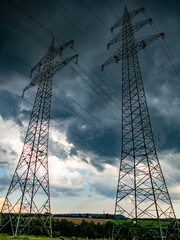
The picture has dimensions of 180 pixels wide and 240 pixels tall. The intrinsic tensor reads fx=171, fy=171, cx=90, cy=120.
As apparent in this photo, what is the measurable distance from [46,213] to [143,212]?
13.2m

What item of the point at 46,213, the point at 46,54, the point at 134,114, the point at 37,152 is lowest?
the point at 46,213

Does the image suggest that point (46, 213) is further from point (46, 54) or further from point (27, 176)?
point (46, 54)

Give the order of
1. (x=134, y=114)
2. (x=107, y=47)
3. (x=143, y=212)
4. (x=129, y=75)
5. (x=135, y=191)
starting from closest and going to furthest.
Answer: (x=143, y=212) < (x=135, y=191) < (x=134, y=114) < (x=129, y=75) < (x=107, y=47)

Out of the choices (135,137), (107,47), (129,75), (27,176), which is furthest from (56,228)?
(107,47)

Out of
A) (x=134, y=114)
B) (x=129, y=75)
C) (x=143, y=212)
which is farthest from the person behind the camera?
(x=129, y=75)

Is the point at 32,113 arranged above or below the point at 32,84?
below

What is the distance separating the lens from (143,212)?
1764cm

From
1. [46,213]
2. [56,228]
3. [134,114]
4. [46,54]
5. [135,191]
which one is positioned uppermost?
[46,54]

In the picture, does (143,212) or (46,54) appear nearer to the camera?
(143,212)

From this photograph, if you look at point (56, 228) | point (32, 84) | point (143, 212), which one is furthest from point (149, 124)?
point (56, 228)

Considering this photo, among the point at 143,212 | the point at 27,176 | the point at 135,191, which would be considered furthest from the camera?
the point at 27,176

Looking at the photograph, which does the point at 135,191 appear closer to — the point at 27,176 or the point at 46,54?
the point at 27,176

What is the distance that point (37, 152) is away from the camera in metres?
24.9

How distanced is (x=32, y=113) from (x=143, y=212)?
830 inches
